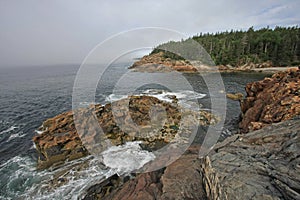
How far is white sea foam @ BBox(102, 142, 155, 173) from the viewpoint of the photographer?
1070cm

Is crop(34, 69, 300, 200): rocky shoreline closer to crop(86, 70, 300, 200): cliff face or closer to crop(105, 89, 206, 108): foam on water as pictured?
crop(86, 70, 300, 200): cliff face

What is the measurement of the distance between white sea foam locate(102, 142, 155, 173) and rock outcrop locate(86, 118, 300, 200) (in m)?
2.85

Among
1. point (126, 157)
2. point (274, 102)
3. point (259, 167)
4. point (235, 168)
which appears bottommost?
point (126, 157)

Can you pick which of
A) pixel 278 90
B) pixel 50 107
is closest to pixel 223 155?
pixel 278 90

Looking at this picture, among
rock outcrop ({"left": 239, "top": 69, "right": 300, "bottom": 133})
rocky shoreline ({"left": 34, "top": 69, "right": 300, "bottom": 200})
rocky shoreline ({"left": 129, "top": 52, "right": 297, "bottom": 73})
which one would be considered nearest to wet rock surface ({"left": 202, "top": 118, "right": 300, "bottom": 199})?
rocky shoreline ({"left": 34, "top": 69, "right": 300, "bottom": 200})

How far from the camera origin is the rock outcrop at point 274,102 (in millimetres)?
10047

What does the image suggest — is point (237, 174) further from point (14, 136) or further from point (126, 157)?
point (14, 136)

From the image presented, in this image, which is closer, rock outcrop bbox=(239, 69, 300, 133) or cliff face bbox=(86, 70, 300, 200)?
cliff face bbox=(86, 70, 300, 200)

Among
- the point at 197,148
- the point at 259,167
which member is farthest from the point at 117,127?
the point at 259,167

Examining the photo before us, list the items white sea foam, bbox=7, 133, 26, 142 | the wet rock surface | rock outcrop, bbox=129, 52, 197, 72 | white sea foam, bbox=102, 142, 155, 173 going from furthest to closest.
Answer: rock outcrop, bbox=129, 52, 197, 72
white sea foam, bbox=7, 133, 26, 142
white sea foam, bbox=102, 142, 155, 173
the wet rock surface

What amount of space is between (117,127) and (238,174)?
1133 cm

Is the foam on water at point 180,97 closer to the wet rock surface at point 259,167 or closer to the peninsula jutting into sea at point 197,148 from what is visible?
the peninsula jutting into sea at point 197,148

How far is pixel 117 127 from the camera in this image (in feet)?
48.8

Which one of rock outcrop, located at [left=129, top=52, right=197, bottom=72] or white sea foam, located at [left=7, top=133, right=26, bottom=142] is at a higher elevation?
rock outcrop, located at [left=129, top=52, right=197, bottom=72]
